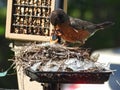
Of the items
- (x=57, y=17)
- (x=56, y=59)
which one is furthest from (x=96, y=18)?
(x=56, y=59)

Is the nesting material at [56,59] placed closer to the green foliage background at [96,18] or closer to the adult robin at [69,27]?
the adult robin at [69,27]

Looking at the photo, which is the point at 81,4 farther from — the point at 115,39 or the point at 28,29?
the point at 28,29

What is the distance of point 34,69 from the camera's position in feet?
18.9

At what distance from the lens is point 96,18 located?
13.1 m

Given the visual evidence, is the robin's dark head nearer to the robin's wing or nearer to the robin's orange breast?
the robin's orange breast

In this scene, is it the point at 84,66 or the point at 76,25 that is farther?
the point at 76,25

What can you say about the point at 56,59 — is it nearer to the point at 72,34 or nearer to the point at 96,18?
the point at 72,34

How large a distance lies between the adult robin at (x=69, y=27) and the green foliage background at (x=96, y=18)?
5.28 meters

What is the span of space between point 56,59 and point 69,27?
35.8 inches

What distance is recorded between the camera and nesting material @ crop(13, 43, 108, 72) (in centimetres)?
571

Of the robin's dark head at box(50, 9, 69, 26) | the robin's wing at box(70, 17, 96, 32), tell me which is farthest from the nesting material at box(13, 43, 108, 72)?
the robin's wing at box(70, 17, 96, 32)

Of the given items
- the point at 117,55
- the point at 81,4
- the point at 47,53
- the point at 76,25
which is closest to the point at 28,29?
the point at 76,25

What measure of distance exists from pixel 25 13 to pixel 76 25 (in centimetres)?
74

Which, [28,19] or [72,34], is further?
[28,19]
